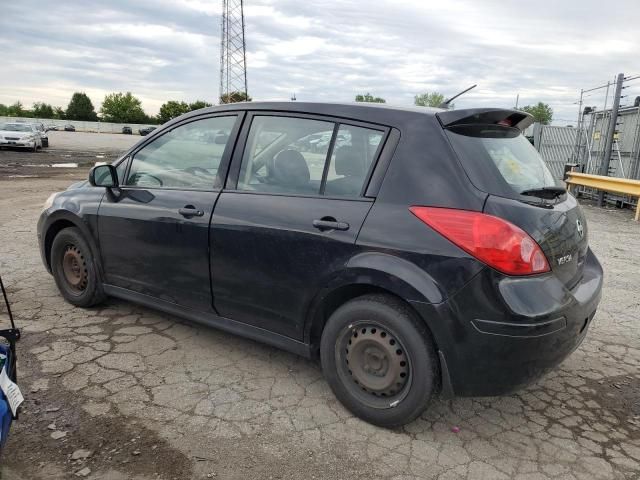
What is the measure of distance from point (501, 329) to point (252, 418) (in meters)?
1.40

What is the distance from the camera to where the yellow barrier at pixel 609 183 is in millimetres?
10359

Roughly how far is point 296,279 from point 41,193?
35.0 feet

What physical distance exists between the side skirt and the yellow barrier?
32.4 ft

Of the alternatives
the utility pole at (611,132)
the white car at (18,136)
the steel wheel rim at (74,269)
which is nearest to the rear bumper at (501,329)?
the steel wheel rim at (74,269)

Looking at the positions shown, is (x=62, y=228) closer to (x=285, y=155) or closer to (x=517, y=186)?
(x=285, y=155)

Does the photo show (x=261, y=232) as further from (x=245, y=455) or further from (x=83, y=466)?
(x=83, y=466)

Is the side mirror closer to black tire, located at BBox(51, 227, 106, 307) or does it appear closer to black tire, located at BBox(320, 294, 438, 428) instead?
black tire, located at BBox(51, 227, 106, 307)

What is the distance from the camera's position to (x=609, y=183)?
11320mm

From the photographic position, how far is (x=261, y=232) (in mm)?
2947

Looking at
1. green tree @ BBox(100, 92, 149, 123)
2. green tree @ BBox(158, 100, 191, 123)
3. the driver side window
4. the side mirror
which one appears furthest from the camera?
green tree @ BBox(100, 92, 149, 123)

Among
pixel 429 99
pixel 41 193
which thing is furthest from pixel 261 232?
pixel 429 99

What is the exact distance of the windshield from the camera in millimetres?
25711

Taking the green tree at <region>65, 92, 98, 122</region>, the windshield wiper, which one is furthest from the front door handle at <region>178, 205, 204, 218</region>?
the green tree at <region>65, 92, 98, 122</region>

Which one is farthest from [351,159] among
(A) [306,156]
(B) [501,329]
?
(B) [501,329]
